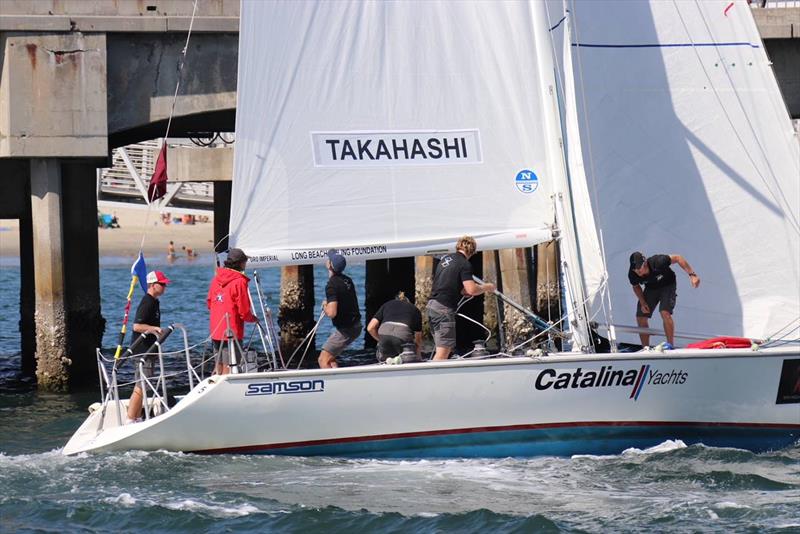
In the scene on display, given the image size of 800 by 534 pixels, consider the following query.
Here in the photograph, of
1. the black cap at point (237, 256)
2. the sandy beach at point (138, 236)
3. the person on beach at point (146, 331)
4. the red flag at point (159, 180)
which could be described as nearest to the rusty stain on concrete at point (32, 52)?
the red flag at point (159, 180)

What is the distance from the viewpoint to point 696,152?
1659cm

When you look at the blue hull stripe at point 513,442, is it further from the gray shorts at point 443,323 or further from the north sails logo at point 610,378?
the gray shorts at point 443,323

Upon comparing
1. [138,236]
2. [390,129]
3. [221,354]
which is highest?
[138,236]

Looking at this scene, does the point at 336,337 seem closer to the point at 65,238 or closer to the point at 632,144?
the point at 632,144

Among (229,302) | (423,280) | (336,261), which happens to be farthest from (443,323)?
(423,280)

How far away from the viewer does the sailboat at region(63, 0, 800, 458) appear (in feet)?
48.7

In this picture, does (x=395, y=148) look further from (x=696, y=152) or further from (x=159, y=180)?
(x=696, y=152)

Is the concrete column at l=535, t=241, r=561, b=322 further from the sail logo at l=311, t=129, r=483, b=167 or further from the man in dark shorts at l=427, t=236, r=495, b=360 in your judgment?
the man in dark shorts at l=427, t=236, r=495, b=360

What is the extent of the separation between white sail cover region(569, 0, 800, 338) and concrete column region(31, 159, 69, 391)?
8347mm

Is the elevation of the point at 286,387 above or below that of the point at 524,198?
below

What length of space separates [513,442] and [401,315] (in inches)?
70.7

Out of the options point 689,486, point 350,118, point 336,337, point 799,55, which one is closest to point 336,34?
point 350,118

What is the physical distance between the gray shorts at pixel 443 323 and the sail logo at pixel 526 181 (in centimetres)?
156

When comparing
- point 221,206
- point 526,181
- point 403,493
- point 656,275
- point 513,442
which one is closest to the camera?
point 403,493
